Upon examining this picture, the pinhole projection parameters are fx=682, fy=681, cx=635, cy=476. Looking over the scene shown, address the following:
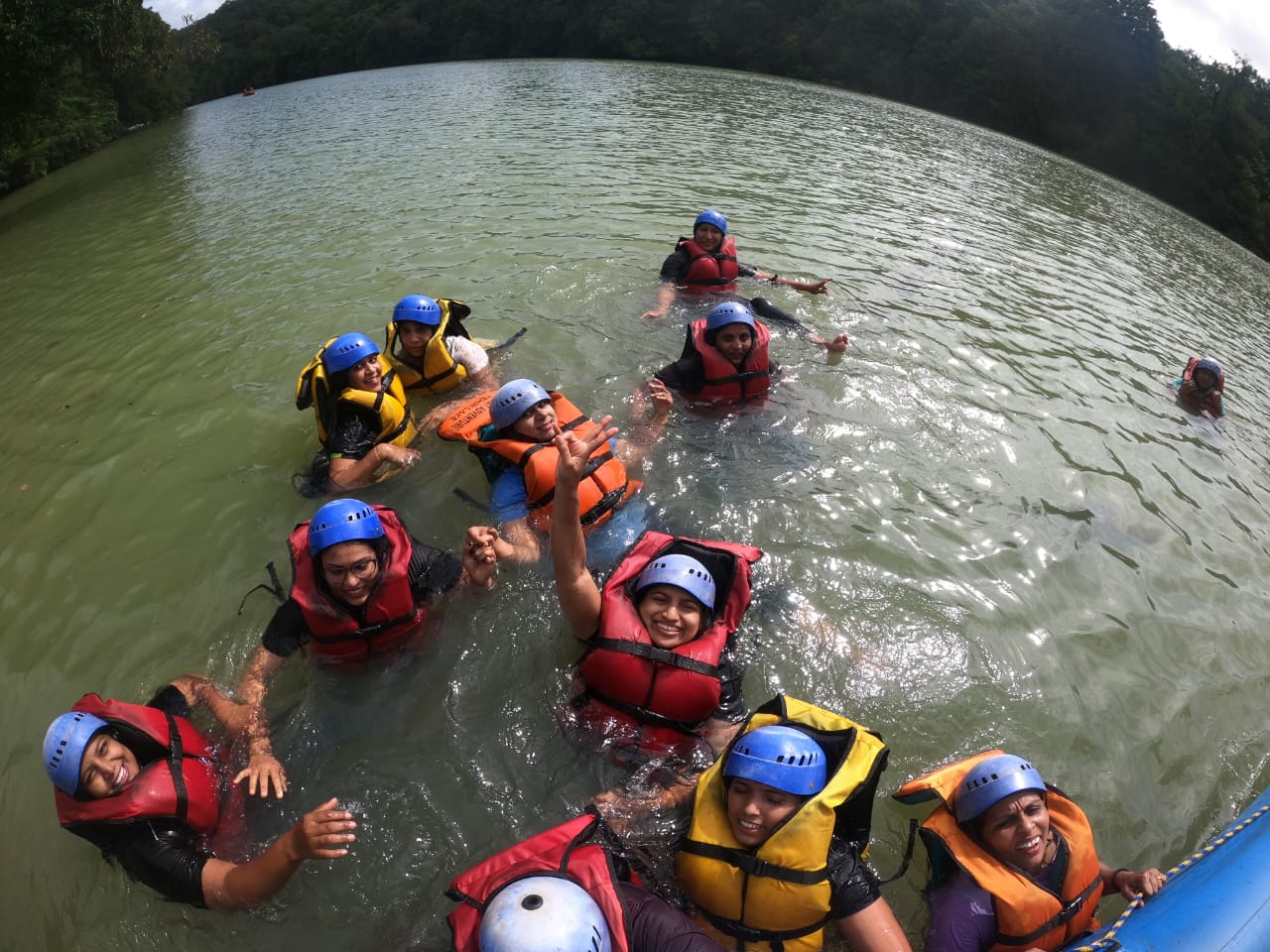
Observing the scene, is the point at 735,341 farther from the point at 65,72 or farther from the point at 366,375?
the point at 65,72

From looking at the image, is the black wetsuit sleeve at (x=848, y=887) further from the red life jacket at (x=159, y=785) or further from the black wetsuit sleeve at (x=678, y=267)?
the black wetsuit sleeve at (x=678, y=267)

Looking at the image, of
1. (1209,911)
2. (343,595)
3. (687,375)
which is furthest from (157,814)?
(687,375)

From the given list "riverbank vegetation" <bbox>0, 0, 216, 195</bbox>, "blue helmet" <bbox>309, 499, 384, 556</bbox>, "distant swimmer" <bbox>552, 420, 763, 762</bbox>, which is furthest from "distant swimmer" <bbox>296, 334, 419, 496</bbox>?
"riverbank vegetation" <bbox>0, 0, 216, 195</bbox>

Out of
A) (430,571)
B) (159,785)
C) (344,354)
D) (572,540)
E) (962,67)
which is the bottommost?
(159,785)

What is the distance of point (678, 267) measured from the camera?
9.57 m

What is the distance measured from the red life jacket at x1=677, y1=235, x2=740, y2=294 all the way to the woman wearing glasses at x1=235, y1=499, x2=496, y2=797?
623 centimetres

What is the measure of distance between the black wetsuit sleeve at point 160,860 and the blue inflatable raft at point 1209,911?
3.90 meters

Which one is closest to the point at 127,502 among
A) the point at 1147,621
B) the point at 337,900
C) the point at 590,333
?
the point at 337,900

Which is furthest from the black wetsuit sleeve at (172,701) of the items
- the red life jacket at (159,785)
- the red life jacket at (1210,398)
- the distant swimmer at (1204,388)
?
the red life jacket at (1210,398)

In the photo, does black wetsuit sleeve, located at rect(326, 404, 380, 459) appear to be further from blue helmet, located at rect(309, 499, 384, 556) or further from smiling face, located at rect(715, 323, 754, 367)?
smiling face, located at rect(715, 323, 754, 367)

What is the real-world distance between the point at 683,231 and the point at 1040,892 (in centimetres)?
1123

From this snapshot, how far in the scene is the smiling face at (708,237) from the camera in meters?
9.37

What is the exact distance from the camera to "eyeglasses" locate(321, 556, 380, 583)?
155 inches

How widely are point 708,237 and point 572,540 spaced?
6.99 m
